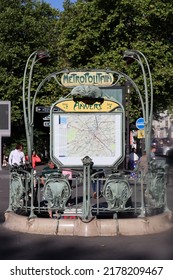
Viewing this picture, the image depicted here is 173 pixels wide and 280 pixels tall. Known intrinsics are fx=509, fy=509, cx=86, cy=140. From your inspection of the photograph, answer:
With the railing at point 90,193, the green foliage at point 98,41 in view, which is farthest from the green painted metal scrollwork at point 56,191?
the green foliage at point 98,41

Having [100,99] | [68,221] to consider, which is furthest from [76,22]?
[68,221]

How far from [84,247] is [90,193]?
1347 mm

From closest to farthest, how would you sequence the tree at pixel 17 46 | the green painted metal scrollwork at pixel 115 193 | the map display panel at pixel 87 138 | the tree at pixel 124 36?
the green painted metal scrollwork at pixel 115 193 < the map display panel at pixel 87 138 < the tree at pixel 124 36 < the tree at pixel 17 46

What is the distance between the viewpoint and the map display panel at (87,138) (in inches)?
406

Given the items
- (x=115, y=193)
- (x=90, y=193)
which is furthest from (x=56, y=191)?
(x=115, y=193)

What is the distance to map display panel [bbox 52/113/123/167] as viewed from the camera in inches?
406

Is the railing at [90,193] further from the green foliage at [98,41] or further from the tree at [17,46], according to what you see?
the tree at [17,46]

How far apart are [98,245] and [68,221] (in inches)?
38.9

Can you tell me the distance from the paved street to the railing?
1.83 ft

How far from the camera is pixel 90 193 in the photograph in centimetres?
905

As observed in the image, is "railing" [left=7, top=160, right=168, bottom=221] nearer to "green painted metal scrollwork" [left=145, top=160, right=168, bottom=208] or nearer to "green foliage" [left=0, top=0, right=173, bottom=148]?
"green painted metal scrollwork" [left=145, top=160, right=168, bottom=208]

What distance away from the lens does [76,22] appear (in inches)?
1291

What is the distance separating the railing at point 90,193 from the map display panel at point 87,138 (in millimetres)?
665

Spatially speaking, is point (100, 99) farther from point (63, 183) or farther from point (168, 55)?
point (168, 55)
